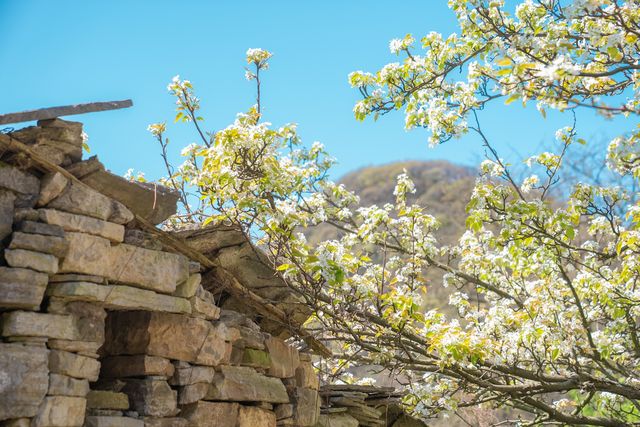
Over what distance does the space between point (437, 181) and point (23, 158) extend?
34858 millimetres

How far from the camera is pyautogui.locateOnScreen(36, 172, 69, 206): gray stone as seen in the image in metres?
3.98

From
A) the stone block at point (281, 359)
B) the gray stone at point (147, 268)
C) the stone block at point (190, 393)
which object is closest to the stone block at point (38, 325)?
the gray stone at point (147, 268)

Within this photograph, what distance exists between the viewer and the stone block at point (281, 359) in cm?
557

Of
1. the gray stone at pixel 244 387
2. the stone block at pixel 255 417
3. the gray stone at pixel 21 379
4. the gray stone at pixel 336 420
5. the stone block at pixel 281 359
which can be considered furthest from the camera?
the gray stone at pixel 336 420

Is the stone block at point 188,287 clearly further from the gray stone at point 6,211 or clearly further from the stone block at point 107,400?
the gray stone at point 6,211

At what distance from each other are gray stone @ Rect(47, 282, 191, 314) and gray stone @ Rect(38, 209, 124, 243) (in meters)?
0.29

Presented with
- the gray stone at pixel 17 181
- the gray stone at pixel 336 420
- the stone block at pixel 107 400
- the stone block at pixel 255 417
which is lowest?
the stone block at pixel 107 400

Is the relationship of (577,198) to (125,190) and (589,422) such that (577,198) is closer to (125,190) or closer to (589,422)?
(589,422)

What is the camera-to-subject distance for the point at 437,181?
124ft

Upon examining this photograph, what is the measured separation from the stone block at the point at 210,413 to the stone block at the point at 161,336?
0.27 m

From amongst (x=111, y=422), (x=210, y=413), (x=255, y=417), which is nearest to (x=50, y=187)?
(x=111, y=422)

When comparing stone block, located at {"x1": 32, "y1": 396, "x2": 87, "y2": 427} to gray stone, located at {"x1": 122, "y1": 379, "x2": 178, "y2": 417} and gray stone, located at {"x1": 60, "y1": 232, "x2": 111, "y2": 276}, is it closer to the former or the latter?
gray stone, located at {"x1": 122, "y1": 379, "x2": 178, "y2": 417}

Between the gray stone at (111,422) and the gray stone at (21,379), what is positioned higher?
the gray stone at (21,379)

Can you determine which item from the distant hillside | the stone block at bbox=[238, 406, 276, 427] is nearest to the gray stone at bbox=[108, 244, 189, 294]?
the stone block at bbox=[238, 406, 276, 427]
